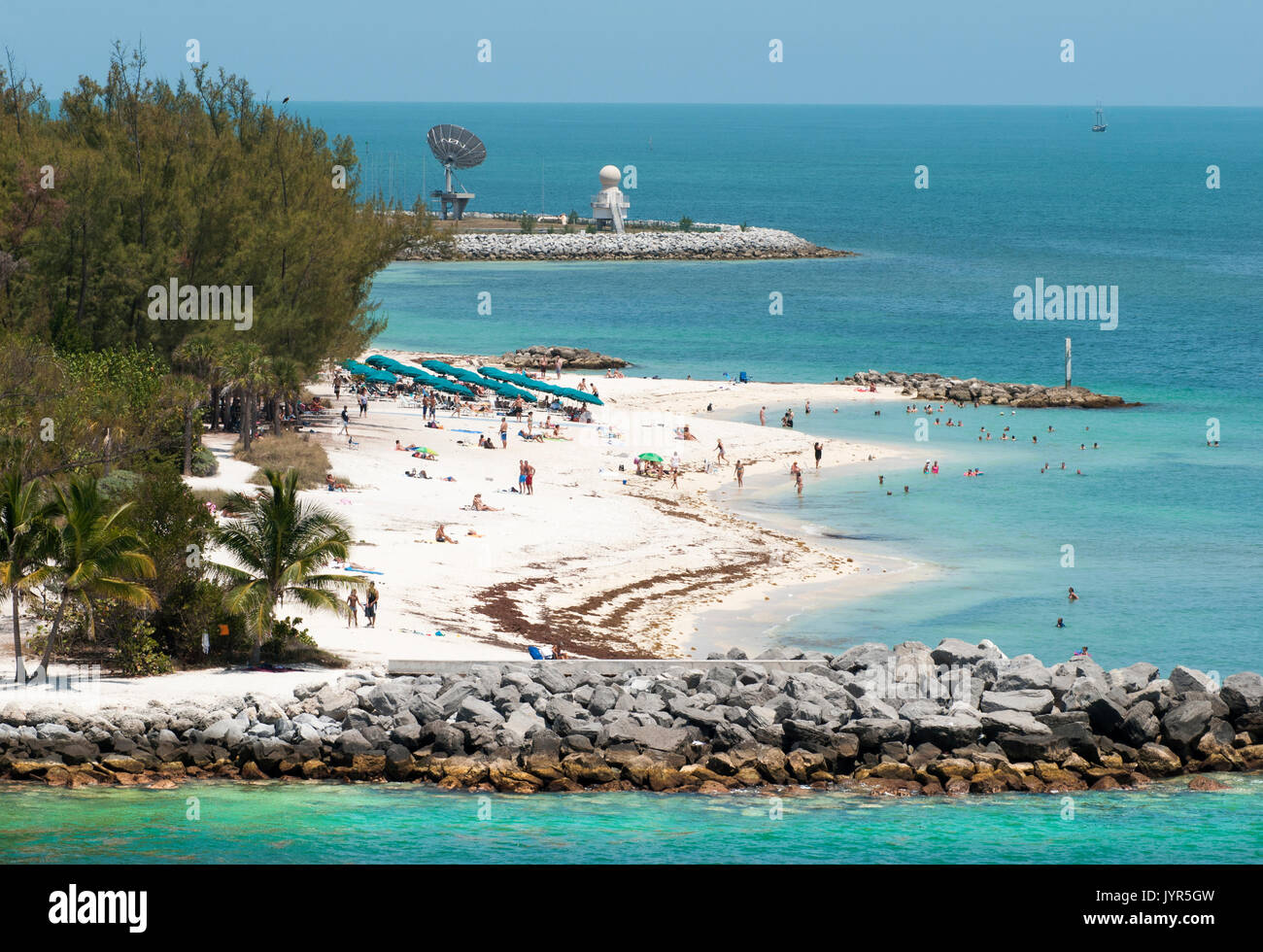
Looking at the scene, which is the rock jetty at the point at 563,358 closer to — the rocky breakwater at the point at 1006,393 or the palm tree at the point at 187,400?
the rocky breakwater at the point at 1006,393

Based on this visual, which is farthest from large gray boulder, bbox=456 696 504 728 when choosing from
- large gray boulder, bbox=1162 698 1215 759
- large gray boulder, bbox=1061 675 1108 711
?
large gray boulder, bbox=1162 698 1215 759

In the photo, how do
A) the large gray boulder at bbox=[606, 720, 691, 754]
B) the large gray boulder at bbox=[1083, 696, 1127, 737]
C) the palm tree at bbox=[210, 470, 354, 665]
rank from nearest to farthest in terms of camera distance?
1. the large gray boulder at bbox=[606, 720, 691, 754]
2. the large gray boulder at bbox=[1083, 696, 1127, 737]
3. the palm tree at bbox=[210, 470, 354, 665]

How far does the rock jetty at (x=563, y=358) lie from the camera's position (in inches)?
3391

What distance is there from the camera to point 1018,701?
102 feet

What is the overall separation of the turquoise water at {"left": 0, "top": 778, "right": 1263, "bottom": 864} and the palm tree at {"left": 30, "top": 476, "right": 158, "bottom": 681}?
424 cm

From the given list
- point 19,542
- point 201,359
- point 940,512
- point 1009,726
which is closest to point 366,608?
point 19,542

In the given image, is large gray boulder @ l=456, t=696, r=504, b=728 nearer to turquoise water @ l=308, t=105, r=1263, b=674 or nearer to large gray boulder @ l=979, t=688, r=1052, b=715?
large gray boulder @ l=979, t=688, r=1052, b=715

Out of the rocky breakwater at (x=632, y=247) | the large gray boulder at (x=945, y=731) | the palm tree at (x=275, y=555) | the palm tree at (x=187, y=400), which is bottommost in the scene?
the large gray boulder at (x=945, y=731)

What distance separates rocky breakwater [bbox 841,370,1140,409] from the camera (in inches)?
3130

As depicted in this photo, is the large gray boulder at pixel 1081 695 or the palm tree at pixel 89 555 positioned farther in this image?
the large gray boulder at pixel 1081 695

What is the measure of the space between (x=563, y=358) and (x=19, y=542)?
5965 cm

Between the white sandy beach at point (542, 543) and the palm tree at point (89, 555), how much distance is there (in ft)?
6.24

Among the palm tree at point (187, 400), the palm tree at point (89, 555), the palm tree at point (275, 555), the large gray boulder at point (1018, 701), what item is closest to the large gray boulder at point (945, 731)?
the large gray boulder at point (1018, 701)
